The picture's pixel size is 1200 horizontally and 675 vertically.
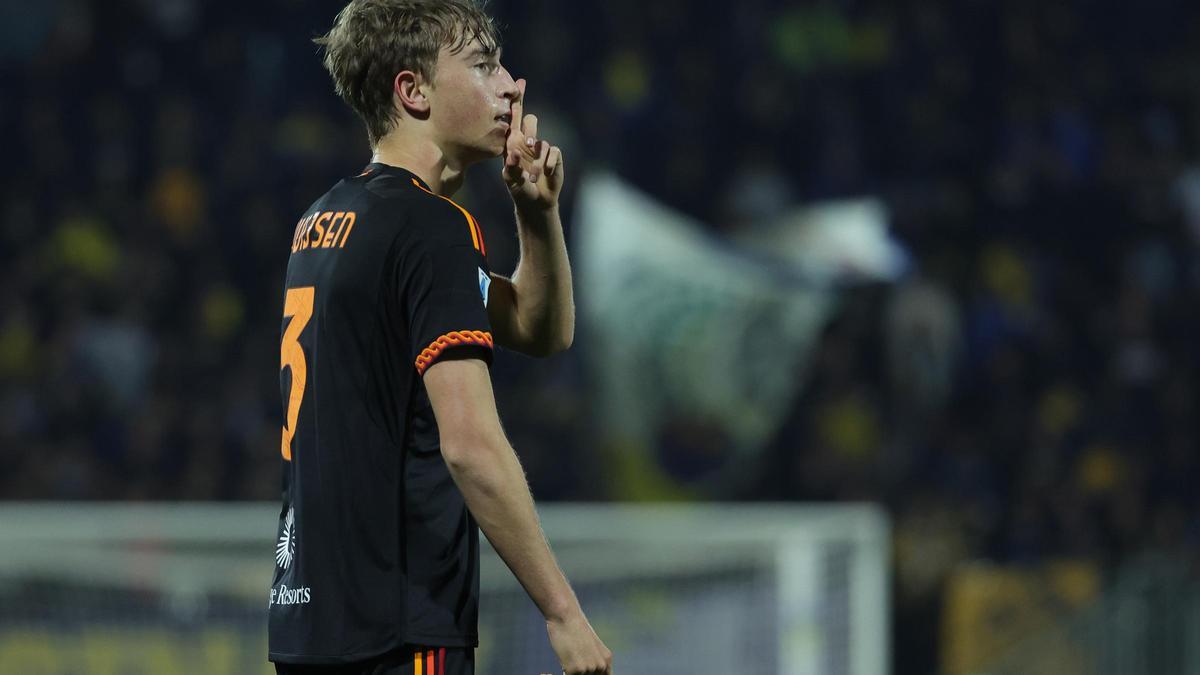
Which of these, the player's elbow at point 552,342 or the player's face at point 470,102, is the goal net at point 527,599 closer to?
the player's elbow at point 552,342

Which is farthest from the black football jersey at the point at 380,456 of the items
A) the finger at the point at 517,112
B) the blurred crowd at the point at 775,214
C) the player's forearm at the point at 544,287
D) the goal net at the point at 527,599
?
the blurred crowd at the point at 775,214

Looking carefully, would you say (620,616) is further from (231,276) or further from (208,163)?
(208,163)

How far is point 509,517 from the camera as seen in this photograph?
211 centimetres

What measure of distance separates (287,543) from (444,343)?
402mm

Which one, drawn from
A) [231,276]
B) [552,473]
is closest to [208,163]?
[231,276]

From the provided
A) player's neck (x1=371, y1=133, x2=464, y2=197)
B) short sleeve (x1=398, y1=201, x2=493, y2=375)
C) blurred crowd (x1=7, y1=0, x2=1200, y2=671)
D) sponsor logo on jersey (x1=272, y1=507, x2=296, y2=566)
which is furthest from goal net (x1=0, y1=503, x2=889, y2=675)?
short sleeve (x1=398, y1=201, x2=493, y2=375)

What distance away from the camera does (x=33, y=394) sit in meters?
8.70

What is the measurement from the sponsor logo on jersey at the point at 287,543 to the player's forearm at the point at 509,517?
0.98ft

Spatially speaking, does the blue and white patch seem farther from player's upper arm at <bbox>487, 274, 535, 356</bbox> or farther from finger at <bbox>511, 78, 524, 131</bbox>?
player's upper arm at <bbox>487, 274, 535, 356</bbox>

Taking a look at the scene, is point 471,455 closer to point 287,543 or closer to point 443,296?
point 443,296

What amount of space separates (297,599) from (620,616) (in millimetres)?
3323

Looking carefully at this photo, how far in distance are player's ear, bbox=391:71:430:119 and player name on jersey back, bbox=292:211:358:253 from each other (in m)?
0.20

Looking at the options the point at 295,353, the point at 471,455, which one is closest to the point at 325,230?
the point at 295,353

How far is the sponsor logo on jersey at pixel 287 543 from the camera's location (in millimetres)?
2291
